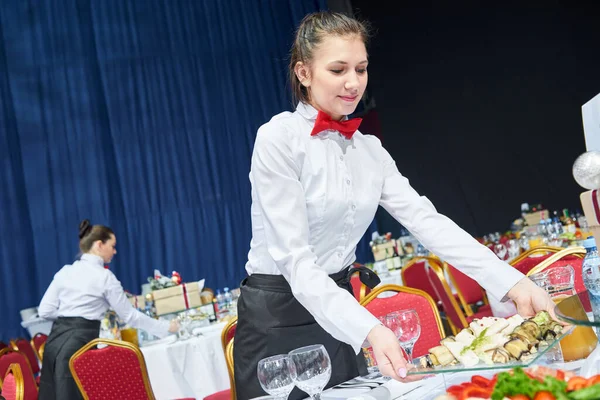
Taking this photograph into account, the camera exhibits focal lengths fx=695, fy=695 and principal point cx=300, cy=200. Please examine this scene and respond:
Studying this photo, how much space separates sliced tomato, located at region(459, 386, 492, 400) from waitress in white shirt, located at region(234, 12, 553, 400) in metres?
0.46

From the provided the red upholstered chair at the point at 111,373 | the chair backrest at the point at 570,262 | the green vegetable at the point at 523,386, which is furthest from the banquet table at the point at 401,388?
the red upholstered chair at the point at 111,373

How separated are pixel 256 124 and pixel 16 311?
3733 mm

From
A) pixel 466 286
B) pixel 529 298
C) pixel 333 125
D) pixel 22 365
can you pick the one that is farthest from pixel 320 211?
pixel 466 286

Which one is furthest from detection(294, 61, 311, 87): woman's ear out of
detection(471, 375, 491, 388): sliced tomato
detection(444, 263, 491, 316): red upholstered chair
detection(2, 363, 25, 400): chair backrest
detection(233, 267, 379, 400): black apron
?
detection(444, 263, 491, 316): red upholstered chair

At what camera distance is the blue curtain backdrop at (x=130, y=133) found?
25.3 feet

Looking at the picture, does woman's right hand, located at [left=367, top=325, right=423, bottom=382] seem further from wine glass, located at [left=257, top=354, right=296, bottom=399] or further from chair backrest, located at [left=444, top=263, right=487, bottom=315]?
chair backrest, located at [left=444, top=263, right=487, bottom=315]

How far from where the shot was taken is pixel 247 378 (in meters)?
1.65

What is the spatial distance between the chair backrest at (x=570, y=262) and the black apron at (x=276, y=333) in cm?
90

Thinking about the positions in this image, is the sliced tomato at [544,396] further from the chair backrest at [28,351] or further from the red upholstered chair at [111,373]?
the chair backrest at [28,351]

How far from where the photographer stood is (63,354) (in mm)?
4059

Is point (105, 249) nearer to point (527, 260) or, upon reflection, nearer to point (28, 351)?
point (28, 351)

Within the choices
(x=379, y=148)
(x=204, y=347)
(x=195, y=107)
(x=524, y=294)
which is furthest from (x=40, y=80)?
(x=524, y=294)

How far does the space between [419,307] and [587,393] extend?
1.56 meters

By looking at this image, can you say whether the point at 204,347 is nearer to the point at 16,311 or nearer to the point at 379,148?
the point at 379,148
